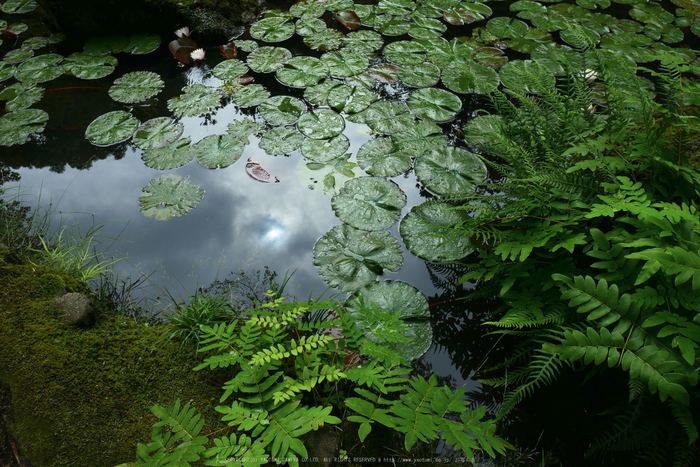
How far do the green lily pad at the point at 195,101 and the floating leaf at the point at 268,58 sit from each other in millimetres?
527

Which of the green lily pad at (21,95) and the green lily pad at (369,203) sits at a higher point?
the green lily pad at (21,95)

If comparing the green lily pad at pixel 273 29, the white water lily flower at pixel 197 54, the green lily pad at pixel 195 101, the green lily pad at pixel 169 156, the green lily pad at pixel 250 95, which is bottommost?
the green lily pad at pixel 169 156

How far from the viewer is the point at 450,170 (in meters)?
2.73

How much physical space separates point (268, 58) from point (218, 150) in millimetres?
1395

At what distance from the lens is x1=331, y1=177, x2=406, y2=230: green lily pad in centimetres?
248

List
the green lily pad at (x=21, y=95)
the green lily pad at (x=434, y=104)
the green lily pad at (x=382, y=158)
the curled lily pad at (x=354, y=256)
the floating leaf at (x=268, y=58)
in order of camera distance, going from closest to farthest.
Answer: the curled lily pad at (x=354, y=256) < the green lily pad at (x=382, y=158) < the green lily pad at (x=434, y=104) < the green lily pad at (x=21, y=95) < the floating leaf at (x=268, y=58)

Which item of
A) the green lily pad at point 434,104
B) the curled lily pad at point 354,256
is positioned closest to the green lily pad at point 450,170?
the green lily pad at point 434,104

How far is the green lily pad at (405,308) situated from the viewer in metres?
1.92

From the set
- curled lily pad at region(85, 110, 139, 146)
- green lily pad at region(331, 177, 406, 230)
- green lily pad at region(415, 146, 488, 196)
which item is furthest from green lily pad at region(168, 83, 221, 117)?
green lily pad at region(415, 146, 488, 196)

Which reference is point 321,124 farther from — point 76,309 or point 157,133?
point 76,309

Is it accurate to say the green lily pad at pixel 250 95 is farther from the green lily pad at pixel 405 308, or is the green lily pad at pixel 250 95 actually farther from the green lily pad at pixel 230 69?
the green lily pad at pixel 405 308

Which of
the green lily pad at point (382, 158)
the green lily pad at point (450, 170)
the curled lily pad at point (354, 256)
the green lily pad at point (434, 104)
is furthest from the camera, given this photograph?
the green lily pad at point (434, 104)

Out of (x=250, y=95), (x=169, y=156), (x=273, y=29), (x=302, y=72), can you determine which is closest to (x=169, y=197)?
(x=169, y=156)

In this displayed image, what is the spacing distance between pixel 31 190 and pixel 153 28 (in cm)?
236
